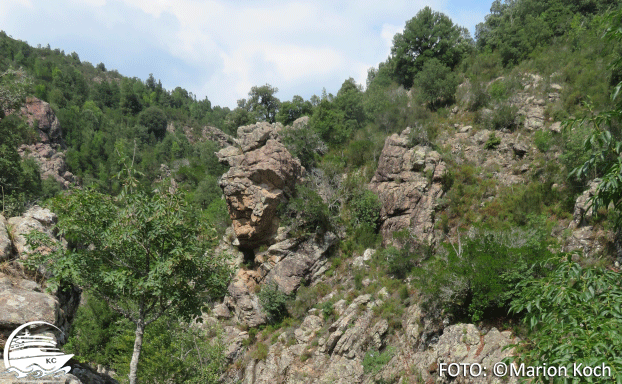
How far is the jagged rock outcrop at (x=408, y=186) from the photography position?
18828mm

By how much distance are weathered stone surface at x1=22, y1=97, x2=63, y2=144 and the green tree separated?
57.2m

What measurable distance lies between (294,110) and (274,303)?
21493mm

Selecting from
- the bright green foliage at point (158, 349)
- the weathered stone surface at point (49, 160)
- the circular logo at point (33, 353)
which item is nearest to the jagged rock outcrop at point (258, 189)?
the bright green foliage at point (158, 349)

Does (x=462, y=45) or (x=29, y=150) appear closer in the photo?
(x=462, y=45)

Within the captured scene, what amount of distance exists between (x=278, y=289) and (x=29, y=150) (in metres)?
47.7

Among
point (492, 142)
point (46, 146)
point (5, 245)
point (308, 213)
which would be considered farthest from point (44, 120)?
point (492, 142)

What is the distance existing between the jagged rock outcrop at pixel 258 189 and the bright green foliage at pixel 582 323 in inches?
741

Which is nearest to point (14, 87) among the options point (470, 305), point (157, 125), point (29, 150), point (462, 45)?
point (470, 305)

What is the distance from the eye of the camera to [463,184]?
755 inches

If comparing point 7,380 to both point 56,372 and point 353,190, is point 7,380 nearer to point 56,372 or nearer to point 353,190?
point 56,372

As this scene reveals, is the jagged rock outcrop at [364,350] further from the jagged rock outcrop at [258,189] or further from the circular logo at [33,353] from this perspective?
the circular logo at [33,353]

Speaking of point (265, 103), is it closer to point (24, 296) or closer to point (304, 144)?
point (304, 144)

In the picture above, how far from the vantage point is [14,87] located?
547 inches

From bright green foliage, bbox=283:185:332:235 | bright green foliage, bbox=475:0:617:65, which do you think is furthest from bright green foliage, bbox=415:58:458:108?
bright green foliage, bbox=283:185:332:235
